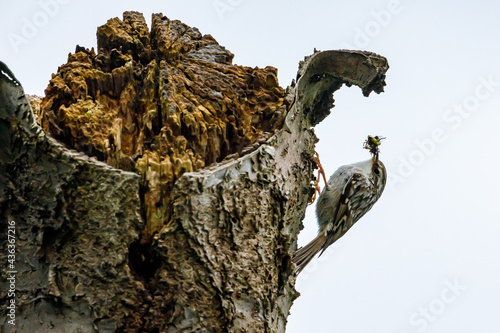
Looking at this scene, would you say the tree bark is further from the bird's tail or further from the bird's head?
the bird's head

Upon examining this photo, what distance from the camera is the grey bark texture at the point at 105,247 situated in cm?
152

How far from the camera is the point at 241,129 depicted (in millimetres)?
2010

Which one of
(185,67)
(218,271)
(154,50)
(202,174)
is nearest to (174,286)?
(218,271)

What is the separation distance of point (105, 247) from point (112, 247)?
0.02 m

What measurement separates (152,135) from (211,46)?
70 cm

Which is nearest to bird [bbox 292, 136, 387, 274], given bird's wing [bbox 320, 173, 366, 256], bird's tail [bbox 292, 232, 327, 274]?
bird's wing [bbox 320, 173, 366, 256]

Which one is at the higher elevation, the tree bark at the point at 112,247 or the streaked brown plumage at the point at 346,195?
the streaked brown plumage at the point at 346,195

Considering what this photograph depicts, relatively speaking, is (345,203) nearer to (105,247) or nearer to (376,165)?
(376,165)

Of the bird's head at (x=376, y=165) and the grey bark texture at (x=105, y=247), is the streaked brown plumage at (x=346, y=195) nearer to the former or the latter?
the bird's head at (x=376, y=165)

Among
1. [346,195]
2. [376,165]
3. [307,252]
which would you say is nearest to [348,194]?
[346,195]

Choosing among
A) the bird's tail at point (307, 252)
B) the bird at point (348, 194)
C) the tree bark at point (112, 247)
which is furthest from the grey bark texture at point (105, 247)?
the bird at point (348, 194)

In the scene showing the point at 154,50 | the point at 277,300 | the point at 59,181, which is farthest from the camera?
the point at 154,50

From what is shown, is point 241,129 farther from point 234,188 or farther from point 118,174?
point 118,174

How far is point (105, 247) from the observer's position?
1532 millimetres
